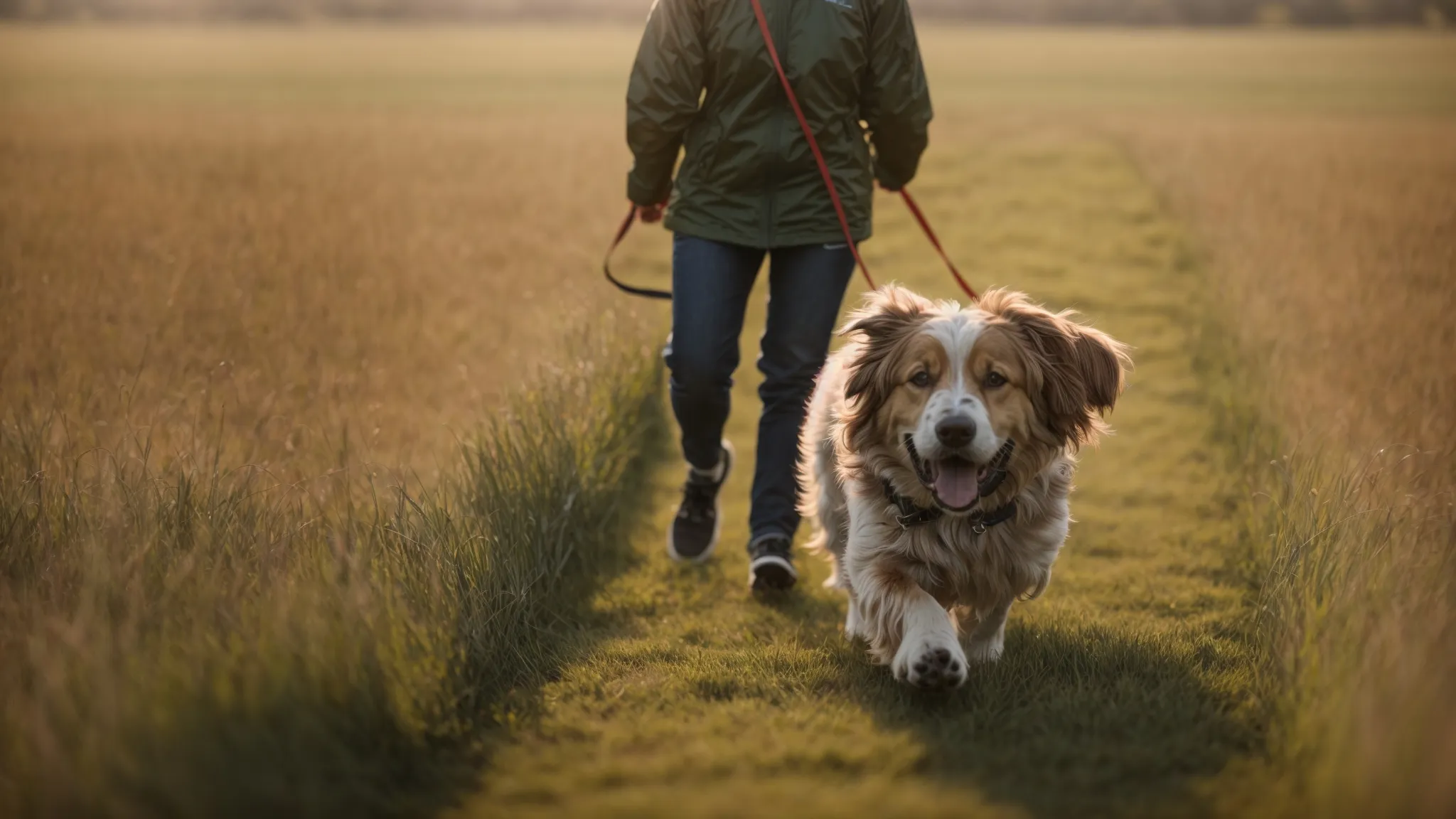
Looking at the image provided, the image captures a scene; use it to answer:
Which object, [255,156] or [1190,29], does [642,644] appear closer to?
[255,156]

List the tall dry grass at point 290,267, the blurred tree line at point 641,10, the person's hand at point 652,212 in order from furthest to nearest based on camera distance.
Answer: the blurred tree line at point 641,10 < the tall dry grass at point 290,267 < the person's hand at point 652,212

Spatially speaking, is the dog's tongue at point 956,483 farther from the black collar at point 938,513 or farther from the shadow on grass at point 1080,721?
the shadow on grass at point 1080,721

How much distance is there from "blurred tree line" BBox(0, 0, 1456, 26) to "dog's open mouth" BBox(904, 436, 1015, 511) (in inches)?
1413

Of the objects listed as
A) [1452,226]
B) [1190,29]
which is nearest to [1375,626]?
[1452,226]

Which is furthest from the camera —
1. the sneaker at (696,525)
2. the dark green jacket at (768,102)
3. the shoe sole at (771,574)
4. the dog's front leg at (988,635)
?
the sneaker at (696,525)

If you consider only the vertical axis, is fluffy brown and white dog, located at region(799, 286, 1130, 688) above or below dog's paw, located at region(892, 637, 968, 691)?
above

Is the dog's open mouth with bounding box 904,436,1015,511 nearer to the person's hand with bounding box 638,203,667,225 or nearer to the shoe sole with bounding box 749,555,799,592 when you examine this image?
the shoe sole with bounding box 749,555,799,592

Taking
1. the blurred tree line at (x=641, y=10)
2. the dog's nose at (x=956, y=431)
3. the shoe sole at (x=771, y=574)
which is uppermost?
the blurred tree line at (x=641, y=10)

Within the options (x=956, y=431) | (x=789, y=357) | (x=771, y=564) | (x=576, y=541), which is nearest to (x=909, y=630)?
(x=956, y=431)

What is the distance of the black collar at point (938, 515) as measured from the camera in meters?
3.93

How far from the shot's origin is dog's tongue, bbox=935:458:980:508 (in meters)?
3.71

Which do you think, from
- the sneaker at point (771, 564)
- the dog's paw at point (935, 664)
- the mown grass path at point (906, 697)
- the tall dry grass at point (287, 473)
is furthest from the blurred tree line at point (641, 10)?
the dog's paw at point (935, 664)

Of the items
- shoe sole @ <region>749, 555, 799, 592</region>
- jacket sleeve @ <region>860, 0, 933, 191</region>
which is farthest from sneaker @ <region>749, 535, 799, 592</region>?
jacket sleeve @ <region>860, 0, 933, 191</region>

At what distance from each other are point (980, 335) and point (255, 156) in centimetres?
1299
